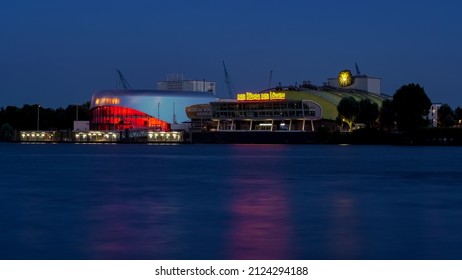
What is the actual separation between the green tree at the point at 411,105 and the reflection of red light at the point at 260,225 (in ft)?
410

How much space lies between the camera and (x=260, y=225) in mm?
27797

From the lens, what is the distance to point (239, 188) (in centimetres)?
4631

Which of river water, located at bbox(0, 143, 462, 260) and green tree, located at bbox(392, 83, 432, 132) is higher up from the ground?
green tree, located at bbox(392, 83, 432, 132)

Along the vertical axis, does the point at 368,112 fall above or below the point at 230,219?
above

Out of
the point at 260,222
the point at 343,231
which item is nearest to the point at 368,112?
the point at 260,222

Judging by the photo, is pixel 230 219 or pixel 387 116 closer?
pixel 230 219

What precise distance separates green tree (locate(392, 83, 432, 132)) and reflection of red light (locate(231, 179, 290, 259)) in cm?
12506

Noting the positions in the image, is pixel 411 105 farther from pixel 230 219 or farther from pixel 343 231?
pixel 343 231

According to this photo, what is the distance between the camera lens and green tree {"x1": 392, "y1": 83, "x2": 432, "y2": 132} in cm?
16500

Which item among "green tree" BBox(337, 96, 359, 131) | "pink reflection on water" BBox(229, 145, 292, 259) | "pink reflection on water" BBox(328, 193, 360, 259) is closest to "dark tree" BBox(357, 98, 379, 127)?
"green tree" BBox(337, 96, 359, 131)

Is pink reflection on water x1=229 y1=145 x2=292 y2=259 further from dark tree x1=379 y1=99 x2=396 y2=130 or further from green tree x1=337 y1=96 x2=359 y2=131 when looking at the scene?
green tree x1=337 y1=96 x2=359 y2=131

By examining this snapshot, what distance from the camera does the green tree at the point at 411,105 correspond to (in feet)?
541

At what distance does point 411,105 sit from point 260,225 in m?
142
